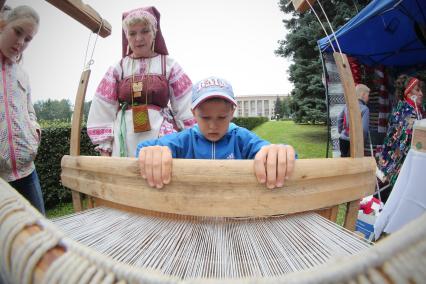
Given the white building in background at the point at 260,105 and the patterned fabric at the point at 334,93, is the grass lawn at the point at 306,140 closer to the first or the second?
the patterned fabric at the point at 334,93

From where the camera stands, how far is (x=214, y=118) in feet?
3.52

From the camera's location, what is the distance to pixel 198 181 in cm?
48

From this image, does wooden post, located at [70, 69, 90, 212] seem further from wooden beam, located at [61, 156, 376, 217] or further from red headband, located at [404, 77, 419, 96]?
red headband, located at [404, 77, 419, 96]

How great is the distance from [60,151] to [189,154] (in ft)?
12.9

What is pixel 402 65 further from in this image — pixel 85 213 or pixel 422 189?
pixel 85 213

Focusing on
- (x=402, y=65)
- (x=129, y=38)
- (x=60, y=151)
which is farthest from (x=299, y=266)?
(x=402, y=65)

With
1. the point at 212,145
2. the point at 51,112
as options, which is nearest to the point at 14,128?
the point at 212,145

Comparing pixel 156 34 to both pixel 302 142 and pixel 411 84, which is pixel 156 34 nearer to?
pixel 411 84

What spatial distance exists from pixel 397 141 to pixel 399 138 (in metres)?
0.08

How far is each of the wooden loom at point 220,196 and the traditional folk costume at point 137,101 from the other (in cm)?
76

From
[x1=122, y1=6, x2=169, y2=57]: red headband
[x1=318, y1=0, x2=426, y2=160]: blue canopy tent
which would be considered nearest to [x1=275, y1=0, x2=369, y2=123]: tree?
[x1=318, y1=0, x2=426, y2=160]: blue canopy tent

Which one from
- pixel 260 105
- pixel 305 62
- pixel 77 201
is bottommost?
pixel 77 201

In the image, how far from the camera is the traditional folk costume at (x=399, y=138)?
304 cm

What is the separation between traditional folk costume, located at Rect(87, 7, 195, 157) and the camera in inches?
57.2
